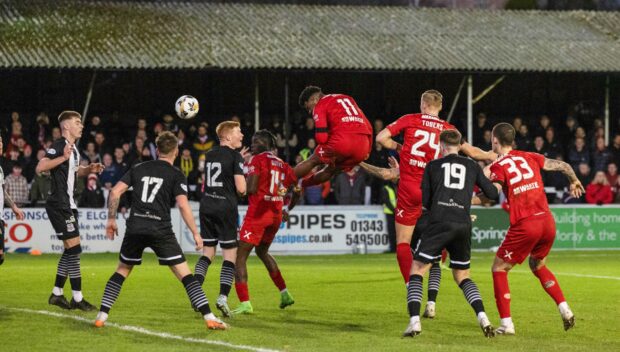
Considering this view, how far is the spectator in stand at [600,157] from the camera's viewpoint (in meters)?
32.6

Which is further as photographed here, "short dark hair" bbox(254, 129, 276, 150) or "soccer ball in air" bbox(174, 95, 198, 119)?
"soccer ball in air" bbox(174, 95, 198, 119)

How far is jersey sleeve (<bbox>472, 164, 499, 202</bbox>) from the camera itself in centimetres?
1222

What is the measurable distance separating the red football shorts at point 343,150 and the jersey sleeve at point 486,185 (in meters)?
2.72

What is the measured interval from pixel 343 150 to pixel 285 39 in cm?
2193

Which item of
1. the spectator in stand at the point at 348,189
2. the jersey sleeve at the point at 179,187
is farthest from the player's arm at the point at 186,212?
the spectator in stand at the point at 348,189

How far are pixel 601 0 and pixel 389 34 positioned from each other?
25.6 metres

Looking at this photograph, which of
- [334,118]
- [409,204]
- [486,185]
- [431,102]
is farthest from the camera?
[334,118]

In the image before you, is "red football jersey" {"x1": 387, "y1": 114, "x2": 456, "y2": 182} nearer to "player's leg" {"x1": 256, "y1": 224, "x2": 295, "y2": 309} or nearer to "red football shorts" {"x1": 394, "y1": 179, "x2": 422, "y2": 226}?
"red football shorts" {"x1": 394, "y1": 179, "x2": 422, "y2": 226}

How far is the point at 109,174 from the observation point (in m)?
29.8

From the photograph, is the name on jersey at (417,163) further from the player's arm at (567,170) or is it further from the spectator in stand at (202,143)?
the spectator in stand at (202,143)

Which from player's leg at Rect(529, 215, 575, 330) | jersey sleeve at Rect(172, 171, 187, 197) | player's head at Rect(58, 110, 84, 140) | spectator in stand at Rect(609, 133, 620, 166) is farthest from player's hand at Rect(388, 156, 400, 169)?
spectator in stand at Rect(609, 133, 620, 166)

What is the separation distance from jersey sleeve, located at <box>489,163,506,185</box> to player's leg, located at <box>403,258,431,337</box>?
119cm

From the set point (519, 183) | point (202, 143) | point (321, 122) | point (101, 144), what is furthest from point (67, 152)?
point (101, 144)

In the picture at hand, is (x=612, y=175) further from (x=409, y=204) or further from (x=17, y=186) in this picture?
(x=409, y=204)
